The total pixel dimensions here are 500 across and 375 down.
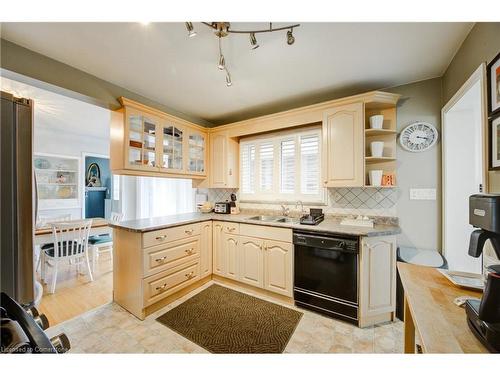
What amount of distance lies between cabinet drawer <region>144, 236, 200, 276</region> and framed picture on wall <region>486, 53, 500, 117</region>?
2696mm

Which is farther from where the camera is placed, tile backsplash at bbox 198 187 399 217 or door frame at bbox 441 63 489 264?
tile backsplash at bbox 198 187 399 217

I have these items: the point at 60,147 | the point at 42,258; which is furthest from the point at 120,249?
the point at 60,147

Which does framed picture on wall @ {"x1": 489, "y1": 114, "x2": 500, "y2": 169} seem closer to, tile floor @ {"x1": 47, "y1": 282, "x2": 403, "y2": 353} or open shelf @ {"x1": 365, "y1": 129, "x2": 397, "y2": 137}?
open shelf @ {"x1": 365, "y1": 129, "x2": 397, "y2": 137}

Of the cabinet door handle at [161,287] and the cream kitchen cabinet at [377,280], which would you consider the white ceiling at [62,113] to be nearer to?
the cabinet door handle at [161,287]

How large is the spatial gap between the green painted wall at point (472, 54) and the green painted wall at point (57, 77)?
119 inches

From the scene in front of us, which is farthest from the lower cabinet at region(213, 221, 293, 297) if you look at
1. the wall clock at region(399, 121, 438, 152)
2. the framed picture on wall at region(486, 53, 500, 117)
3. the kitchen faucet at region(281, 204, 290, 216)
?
the framed picture on wall at region(486, 53, 500, 117)

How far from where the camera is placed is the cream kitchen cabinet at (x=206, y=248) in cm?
262

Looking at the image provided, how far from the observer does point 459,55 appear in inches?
63.4

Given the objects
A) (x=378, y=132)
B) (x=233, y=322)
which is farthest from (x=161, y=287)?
(x=378, y=132)

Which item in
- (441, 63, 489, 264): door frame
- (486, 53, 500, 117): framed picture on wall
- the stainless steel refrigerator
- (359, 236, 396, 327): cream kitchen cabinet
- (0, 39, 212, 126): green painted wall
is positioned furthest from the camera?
(359, 236, 396, 327): cream kitchen cabinet

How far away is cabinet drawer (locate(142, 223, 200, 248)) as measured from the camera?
200 cm

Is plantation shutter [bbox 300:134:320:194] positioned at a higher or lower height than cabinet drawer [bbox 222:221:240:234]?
higher

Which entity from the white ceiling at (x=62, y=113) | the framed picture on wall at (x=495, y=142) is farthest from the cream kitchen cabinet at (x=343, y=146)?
the white ceiling at (x=62, y=113)
